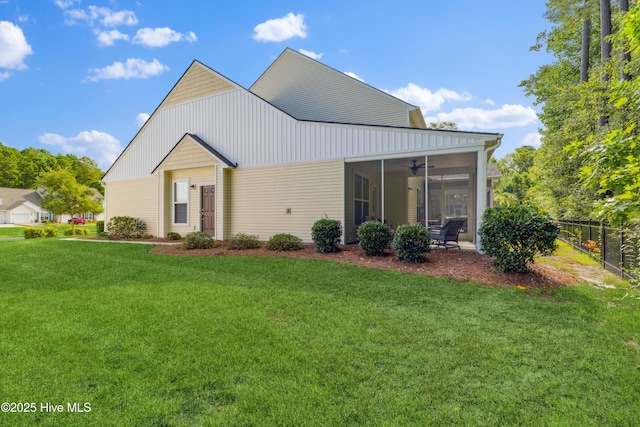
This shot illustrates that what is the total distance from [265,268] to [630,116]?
11541 millimetres

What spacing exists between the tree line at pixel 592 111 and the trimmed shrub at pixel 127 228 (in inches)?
569

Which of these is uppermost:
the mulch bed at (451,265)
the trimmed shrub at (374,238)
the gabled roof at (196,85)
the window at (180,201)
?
the gabled roof at (196,85)

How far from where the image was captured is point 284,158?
34.3ft

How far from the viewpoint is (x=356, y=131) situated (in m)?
9.26

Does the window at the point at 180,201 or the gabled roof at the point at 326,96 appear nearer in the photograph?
the gabled roof at the point at 326,96

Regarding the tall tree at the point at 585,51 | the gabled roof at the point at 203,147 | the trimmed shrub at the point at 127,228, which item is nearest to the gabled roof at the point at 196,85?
the gabled roof at the point at 203,147

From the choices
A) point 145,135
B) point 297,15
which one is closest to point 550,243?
point 297,15

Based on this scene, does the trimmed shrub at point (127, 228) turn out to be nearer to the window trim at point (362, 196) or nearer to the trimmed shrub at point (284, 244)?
the trimmed shrub at point (284, 244)

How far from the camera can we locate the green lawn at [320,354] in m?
2.14

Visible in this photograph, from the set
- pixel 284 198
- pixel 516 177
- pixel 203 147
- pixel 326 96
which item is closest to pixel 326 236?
pixel 284 198

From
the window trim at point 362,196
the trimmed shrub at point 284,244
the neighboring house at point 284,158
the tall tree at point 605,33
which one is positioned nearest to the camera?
the trimmed shrub at point 284,244

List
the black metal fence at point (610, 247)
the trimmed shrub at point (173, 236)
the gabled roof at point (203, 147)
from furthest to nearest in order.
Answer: the trimmed shrub at point (173, 236), the gabled roof at point (203, 147), the black metal fence at point (610, 247)

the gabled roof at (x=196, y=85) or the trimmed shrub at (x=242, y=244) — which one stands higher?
the gabled roof at (x=196, y=85)

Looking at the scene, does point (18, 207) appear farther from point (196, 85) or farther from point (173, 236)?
point (196, 85)
